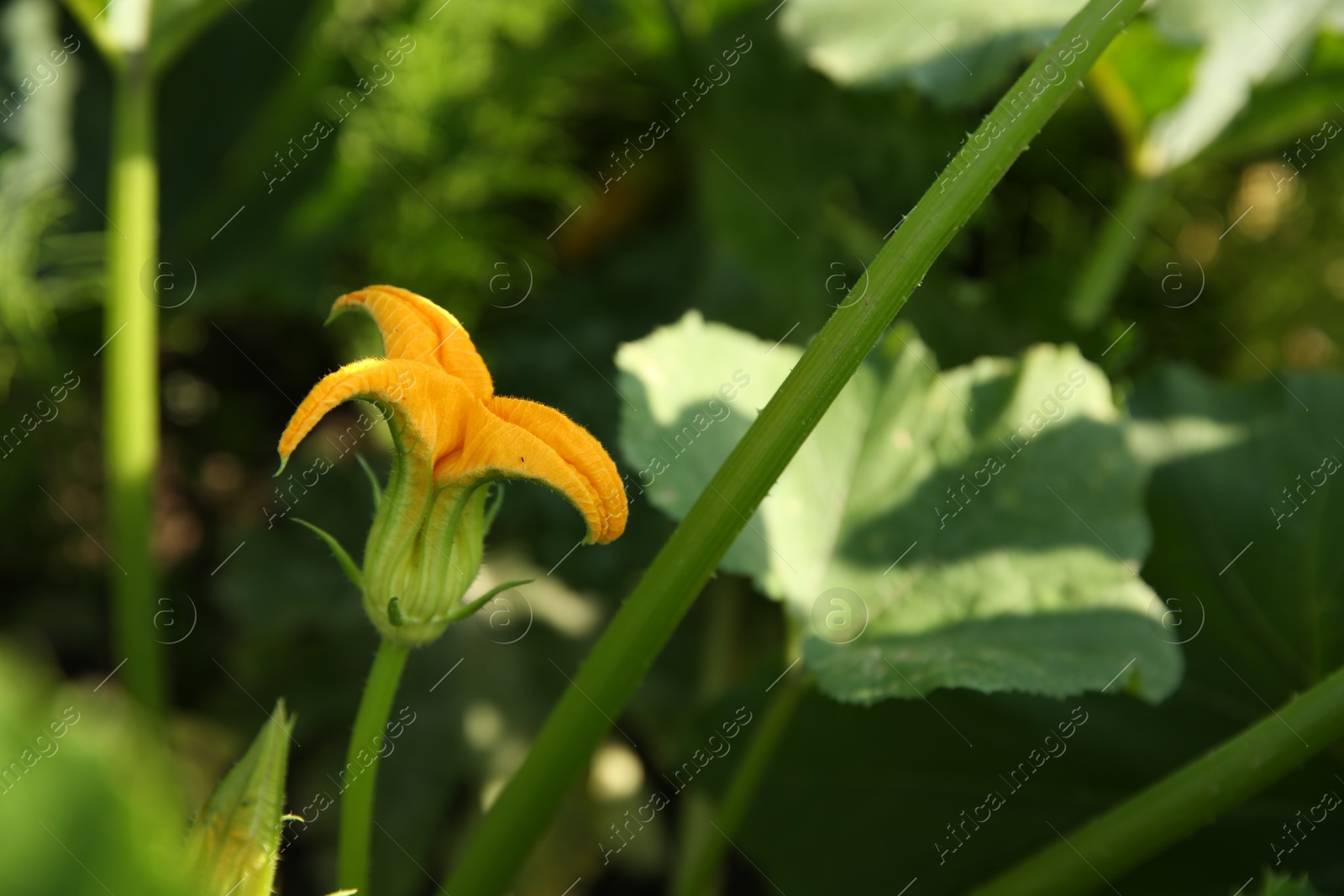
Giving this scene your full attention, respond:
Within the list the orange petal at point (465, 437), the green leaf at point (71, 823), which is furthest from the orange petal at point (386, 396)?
the green leaf at point (71, 823)

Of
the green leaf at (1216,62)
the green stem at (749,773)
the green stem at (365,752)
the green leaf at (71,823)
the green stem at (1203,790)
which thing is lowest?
the green stem at (1203,790)

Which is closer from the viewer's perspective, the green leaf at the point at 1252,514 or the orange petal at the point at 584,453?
the orange petal at the point at 584,453

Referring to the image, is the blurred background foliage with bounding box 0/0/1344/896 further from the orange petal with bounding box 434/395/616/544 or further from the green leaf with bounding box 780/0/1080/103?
the orange petal with bounding box 434/395/616/544

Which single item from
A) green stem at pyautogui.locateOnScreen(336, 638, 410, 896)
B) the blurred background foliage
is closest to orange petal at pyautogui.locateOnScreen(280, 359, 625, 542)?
green stem at pyautogui.locateOnScreen(336, 638, 410, 896)

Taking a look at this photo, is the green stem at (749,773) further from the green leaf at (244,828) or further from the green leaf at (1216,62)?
the green leaf at (1216,62)

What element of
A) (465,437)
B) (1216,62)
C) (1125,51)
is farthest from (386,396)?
(1216,62)

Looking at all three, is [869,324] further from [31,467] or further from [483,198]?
[31,467]

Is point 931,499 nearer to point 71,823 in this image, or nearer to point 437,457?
point 437,457
